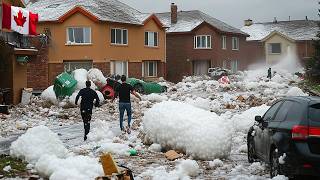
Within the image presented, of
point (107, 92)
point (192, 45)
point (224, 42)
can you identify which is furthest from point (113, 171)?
point (224, 42)

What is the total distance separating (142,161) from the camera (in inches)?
451

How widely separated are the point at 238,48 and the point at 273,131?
178 feet

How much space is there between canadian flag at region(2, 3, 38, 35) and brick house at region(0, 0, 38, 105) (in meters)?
0.42

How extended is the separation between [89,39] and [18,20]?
49.5 feet

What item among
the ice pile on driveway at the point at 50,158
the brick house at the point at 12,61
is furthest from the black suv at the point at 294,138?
the brick house at the point at 12,61

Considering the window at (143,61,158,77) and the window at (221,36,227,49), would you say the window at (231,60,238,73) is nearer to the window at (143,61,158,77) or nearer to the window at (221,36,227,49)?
the window at (221,36,227,49)

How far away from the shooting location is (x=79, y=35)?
41000 mm

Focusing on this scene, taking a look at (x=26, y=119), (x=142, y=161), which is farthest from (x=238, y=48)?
(x=142, y=161)

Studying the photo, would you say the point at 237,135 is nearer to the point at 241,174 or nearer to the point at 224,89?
the point at 241,174

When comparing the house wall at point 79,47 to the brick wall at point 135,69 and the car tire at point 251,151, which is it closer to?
the brick wall at point 135,69

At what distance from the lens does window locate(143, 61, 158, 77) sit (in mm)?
46656

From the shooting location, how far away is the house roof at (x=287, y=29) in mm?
73000

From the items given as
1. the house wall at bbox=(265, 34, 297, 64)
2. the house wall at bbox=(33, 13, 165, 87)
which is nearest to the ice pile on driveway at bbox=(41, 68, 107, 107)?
the house wall at bbox=(33, 13, 165, 87)

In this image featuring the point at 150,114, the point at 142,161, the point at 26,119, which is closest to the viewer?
the point at 142,161
